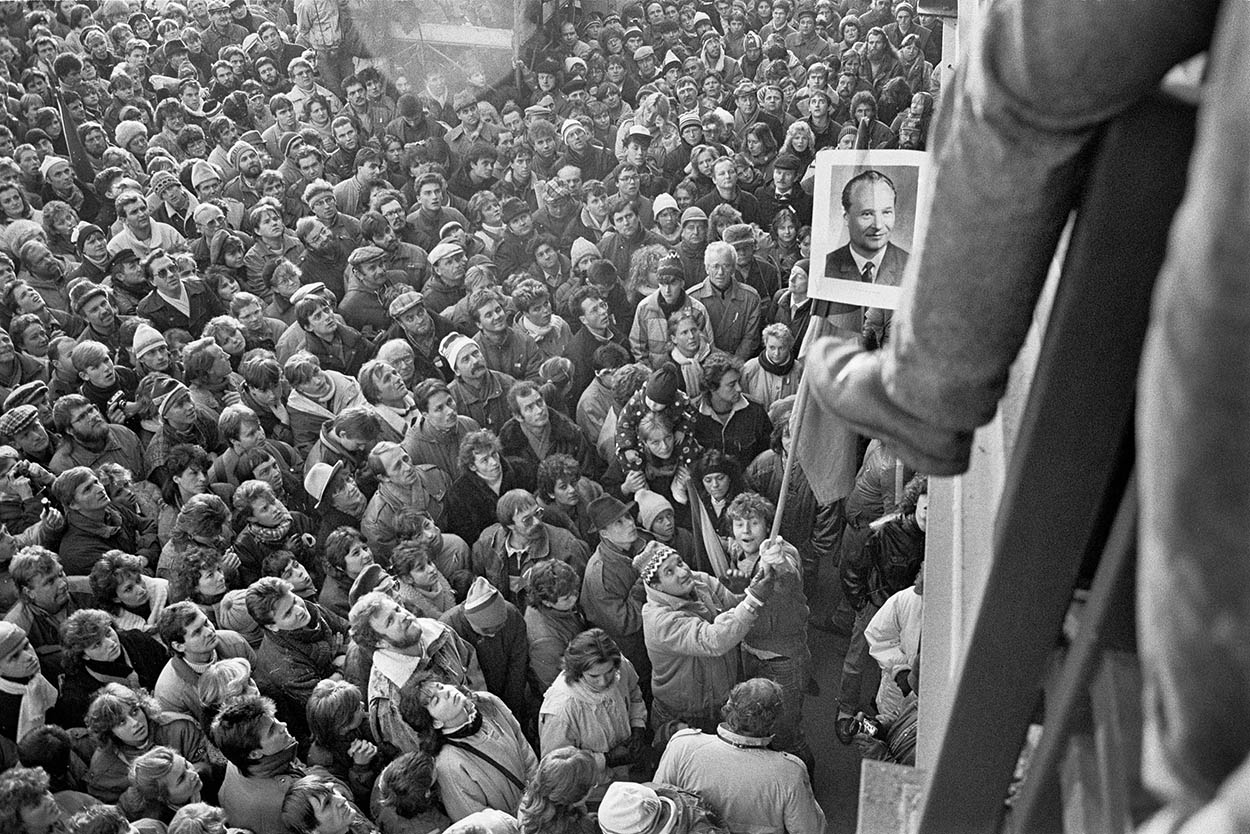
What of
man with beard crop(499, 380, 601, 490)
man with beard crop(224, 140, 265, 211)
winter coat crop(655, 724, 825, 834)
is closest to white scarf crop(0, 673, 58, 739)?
winter coat crop(655, 724, 825, 834)

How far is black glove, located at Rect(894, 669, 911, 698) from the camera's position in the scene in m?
5.00

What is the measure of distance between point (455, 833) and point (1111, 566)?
119 inches

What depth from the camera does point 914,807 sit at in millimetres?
2260

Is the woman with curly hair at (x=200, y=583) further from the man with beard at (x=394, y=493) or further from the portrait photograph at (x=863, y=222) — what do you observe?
the portrait photograph at (x=863, y=222)

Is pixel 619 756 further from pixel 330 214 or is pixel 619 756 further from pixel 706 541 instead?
pixel 330 214

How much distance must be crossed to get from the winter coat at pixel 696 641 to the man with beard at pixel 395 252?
4120mm

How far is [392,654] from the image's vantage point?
467 centimetres

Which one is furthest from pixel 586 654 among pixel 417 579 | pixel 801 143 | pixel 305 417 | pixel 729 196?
pixel 801 143

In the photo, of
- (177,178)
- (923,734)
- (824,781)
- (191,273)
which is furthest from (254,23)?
(923,734)

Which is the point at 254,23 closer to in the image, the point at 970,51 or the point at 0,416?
the point at 0,416

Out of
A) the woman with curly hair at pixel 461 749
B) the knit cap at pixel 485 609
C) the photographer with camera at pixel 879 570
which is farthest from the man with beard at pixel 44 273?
the photographer with camera at pixel 879 570

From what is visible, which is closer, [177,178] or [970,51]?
[970,51]

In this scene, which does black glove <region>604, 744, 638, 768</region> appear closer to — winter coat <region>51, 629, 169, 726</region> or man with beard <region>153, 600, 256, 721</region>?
man with beard <region>153, 600, 256, 721</region>

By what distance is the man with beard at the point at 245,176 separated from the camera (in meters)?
9.58
